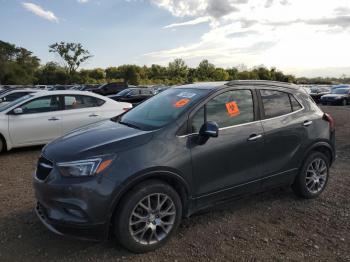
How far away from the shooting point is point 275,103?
16.0 ft

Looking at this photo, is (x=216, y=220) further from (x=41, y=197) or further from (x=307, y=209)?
(x=41, y=197)

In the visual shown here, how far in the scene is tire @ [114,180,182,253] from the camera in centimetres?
352

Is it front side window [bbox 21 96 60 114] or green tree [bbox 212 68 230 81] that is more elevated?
front side window [bbox 21 96 60 114]

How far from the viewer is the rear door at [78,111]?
8.78m

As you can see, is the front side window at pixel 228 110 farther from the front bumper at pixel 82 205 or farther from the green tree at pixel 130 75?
the green tree at pixel 130 75

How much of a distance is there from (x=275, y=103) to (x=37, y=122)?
5.81 m

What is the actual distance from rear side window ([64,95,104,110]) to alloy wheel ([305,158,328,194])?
579 cm

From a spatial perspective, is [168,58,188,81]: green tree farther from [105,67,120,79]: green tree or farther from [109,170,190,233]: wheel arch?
[109,170,190,233]: wheel arch

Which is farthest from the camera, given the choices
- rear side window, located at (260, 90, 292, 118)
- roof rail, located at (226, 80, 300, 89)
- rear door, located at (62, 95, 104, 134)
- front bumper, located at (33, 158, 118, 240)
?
rear door, located at (62, 95, 104, 134)

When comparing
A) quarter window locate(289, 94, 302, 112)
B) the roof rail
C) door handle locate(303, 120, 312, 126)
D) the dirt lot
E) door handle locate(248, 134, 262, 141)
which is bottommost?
the dirt lot

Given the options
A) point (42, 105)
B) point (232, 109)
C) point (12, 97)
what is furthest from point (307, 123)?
point (12, 97)

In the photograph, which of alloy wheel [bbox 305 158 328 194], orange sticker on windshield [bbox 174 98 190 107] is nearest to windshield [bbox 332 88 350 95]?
alloy wheel [bbox 305 158 328 194]

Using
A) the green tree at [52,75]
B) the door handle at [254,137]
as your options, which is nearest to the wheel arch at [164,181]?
the door handle at [254,137]

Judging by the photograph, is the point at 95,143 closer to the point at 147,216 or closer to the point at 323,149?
the point at 147,216
